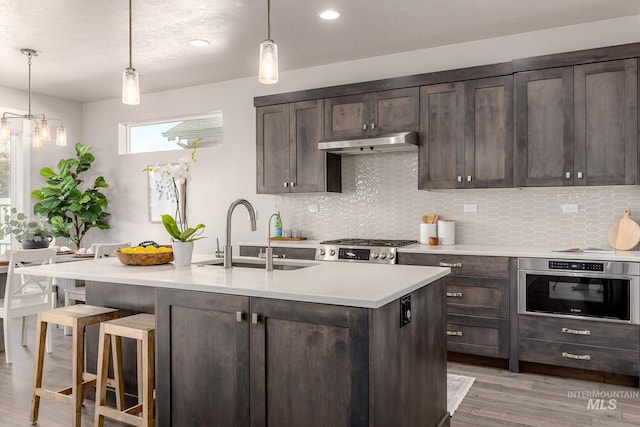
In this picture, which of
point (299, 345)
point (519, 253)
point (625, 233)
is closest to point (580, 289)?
point (519, 253)

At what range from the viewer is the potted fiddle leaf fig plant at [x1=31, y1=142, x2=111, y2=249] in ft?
20.7

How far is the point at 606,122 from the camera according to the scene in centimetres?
371

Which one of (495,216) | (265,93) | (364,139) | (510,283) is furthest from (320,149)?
(510,283)

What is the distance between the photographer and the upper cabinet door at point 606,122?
3.64 metres

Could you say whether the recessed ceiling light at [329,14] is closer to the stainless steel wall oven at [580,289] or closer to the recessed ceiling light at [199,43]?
the recessed ceiling light at [199,43]

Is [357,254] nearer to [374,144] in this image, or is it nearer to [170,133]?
[374,144]

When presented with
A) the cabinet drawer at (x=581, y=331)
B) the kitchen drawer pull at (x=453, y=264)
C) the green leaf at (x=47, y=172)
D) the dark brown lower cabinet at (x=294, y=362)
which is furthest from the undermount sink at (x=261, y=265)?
the green leaf at (x=47, y=172)

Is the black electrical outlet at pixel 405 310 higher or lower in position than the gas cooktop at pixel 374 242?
lower

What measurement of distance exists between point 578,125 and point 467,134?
2.76 ft

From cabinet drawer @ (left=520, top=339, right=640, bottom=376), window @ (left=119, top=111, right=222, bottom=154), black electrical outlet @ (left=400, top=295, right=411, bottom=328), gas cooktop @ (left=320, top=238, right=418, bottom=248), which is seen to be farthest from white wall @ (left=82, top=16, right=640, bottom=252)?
black electrical outlet @ (left=400, top=295, right=411, bottom=328)

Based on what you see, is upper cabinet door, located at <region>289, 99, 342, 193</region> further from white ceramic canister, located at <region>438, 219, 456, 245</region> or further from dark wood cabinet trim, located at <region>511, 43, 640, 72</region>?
dark wood cabinet trim, located at <region>511, 43, 640, 72</region>

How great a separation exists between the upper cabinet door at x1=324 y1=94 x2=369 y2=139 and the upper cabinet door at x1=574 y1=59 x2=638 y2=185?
70.5 inches

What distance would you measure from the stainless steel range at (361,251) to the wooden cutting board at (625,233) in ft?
5.39

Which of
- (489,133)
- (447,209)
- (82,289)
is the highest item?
(489,133)
